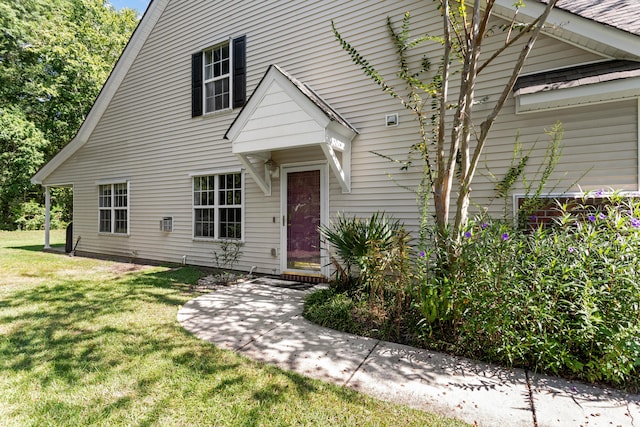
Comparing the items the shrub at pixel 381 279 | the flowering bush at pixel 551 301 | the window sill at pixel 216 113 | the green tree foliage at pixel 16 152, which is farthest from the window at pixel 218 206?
Answer: the green tree foliage at pixel 16 152

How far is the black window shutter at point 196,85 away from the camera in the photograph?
7.66 metres

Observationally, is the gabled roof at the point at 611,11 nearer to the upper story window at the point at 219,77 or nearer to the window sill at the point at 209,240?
the upper story window at the point at 219,77

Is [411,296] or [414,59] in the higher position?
[414,59]

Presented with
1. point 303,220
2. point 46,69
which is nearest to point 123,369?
point 303,220

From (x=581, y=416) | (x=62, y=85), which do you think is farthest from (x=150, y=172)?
(x=62, y=85)

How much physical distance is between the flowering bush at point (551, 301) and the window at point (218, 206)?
5100mm

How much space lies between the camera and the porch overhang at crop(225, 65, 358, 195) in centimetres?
500

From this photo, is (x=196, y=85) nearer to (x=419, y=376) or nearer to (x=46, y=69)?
(x=419, y=376)

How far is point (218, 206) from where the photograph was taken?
7.37 meters

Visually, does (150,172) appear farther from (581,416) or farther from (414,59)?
(581,416)

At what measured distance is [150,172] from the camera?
868 cm

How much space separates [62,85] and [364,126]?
732 inches

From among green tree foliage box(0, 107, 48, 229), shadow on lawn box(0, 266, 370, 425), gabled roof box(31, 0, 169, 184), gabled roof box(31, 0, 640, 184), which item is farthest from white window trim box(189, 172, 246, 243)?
green tree foliage box(0, 107, 48, 229)

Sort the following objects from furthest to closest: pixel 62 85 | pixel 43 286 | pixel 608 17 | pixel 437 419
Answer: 1. pixel 62 85
2. pixel 43 286
3. pixel 608 17
4. pixel 437 419
